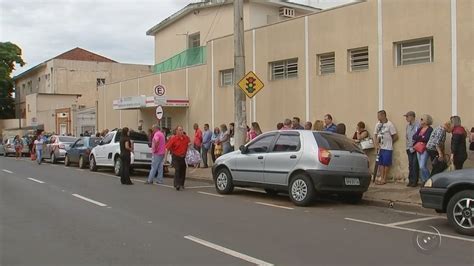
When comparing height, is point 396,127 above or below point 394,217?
above

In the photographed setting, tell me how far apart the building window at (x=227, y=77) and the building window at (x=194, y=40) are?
7.51m

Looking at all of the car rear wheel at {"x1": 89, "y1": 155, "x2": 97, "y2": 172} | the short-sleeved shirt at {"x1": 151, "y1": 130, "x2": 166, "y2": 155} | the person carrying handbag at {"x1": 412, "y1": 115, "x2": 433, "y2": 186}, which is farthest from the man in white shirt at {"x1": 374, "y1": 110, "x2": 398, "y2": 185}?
the car rear wheel at {"x1": 89, "y1": 155, "x2": 97, "y2": 172}

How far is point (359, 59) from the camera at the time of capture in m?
15.8

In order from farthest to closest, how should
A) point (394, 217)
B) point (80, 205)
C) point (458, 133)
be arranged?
point (458, 133), point (80, 205), point (394, 217)

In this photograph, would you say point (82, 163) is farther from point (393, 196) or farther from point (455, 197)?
point (455, 197)

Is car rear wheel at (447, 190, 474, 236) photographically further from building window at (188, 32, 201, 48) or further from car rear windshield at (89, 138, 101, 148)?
building window at (188, 32, 201, 48)

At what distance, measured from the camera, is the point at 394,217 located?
32.4 feet

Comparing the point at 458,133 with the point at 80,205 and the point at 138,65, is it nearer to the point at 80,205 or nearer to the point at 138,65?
the point at 80,205

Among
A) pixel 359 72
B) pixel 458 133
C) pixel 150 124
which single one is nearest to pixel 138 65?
pixel 150 124

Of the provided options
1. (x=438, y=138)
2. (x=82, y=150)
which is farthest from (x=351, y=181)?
(x=82, y=150)

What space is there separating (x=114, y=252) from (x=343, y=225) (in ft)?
12.8

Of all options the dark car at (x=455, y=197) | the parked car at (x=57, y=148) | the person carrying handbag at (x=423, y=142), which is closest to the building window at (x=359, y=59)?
the person carrying handbag at (x=423, y=142)

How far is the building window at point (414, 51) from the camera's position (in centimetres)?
1399

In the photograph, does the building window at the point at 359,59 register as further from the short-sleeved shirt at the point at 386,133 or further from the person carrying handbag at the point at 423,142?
the person carrying handbag at the point at 423,142
